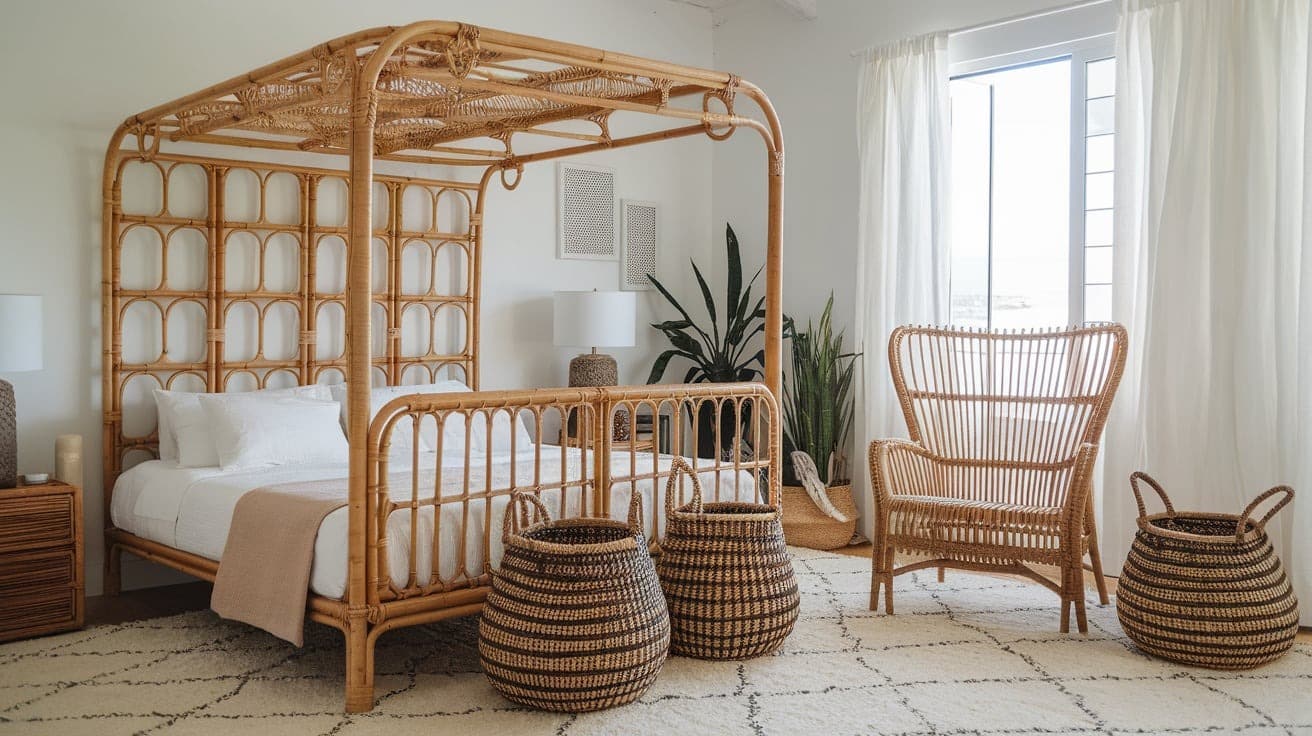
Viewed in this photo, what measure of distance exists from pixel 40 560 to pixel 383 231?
1.99 m

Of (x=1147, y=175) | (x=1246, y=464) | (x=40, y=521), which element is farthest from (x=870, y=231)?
(x=40, y=521)

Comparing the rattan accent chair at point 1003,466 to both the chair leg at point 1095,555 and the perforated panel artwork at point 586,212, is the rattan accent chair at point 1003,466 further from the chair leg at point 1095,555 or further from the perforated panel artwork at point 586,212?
the perforated panel artwork at point 586,212

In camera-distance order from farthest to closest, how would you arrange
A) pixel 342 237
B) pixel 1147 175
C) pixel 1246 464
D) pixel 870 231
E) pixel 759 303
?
pixel 759 303 < pixel 870 231 < pixel 342 237 < pixel 1147 175 < pixel 1246 464

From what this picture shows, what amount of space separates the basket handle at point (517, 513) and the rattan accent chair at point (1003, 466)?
1.38m

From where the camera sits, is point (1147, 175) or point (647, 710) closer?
point (647, 710)

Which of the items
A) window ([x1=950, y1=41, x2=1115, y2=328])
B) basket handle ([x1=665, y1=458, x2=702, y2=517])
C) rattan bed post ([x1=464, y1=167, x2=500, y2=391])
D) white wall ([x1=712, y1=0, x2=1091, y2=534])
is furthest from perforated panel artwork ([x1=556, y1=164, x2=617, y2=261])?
basket handle ([x1=665, y1=458, x2=702, y2=517])

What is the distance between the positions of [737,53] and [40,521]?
4202mm

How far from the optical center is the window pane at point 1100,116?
15.6ft

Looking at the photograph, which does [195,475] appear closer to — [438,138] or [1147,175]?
[438,138]

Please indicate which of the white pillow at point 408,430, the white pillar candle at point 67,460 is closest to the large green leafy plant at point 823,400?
the white pillow at point 408,430

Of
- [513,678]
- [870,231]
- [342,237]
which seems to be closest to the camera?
[513,678]

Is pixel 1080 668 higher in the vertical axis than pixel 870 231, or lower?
lower

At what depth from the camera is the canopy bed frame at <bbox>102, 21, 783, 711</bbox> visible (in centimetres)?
299

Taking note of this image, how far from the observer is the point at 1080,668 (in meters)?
3.42
